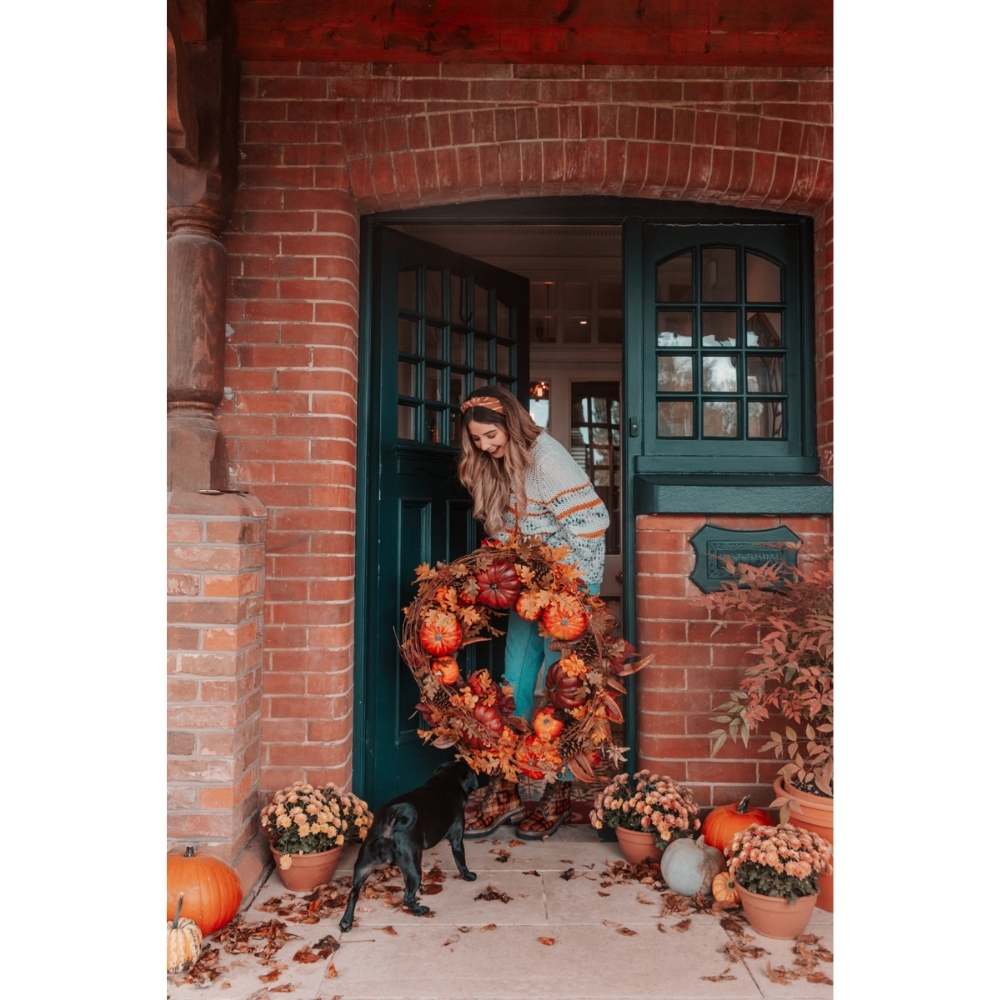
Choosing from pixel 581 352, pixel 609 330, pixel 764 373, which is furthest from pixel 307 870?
pixel 609 330

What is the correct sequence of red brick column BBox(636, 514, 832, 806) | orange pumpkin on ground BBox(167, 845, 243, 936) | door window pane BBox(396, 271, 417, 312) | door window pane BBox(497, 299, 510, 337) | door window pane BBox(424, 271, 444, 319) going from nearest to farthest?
orange pumpkin on ground BBox(167, 845, 243, 936)
red brick column BBox(636, 514, 832, 806)
door window pane BBox(396, 271, 417, 312)
door window pane BBox(424, 271, 444, 319)
door window pane BBox(497, 299, 510, 337)

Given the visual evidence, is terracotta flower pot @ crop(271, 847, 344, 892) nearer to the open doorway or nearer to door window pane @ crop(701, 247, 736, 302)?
door window pane @ crop(701, 247, 736, 302)

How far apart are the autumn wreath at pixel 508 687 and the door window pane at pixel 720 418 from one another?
961 millimetres

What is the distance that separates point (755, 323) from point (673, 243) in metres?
0.52

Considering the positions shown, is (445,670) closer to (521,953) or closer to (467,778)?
(467,778)

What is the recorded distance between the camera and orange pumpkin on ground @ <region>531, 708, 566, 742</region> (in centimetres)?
324

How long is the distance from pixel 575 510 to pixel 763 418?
3.22ft

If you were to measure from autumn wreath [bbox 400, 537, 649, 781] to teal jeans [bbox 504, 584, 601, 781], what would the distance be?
13.9 inches

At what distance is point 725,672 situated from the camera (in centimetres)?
357

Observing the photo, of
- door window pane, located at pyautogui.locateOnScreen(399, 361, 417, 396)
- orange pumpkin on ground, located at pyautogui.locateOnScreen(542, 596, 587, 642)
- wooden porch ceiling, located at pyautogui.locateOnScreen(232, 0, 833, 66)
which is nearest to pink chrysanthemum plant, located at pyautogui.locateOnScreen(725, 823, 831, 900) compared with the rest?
orange pumpkin on ground, located at pyautogui.locateOnScreen(542, 596, 587, 642)

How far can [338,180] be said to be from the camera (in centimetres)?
348

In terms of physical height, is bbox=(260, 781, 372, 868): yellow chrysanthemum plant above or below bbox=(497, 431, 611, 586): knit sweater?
below

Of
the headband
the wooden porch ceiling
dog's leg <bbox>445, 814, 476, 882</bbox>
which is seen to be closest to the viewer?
dog's leg <bbox>445, 814, 476, 882</bbox>
